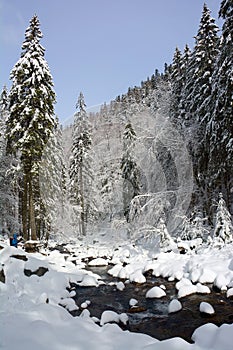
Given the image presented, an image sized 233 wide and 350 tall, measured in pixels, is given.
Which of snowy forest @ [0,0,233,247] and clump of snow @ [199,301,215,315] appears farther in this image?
snowy forest @ [0,0,233,247]

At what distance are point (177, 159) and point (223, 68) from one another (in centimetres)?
644

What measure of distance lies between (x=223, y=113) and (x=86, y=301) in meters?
11.4

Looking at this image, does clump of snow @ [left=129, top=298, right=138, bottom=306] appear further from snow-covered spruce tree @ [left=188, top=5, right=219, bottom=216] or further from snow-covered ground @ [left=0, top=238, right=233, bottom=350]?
snow-covered spruce tree @ [left=188, top=5, right=219, bottom=216]

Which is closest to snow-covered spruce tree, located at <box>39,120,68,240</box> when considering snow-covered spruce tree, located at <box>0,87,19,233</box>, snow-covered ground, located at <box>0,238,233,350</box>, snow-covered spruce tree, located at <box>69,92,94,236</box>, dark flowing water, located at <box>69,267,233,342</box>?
snow-covered spruce tree, located at <box>0,87,19,233</box>

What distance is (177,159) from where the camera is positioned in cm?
1952

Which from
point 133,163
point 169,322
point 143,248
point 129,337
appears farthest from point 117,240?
point 129,337

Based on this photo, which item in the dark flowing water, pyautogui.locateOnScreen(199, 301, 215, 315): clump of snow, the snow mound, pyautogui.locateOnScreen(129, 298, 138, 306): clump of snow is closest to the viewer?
the dark flowing water

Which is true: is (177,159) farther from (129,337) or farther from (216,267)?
(129,337)

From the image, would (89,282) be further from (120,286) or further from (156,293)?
(156,293)

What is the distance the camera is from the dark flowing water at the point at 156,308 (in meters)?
7.60

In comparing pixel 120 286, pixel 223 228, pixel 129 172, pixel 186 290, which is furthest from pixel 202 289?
pixel 129 172

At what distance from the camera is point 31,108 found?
17266mm

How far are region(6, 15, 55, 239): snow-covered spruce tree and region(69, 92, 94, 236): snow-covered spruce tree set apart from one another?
11.9m

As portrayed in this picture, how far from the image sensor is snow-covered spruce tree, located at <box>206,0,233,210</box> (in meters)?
14.8
